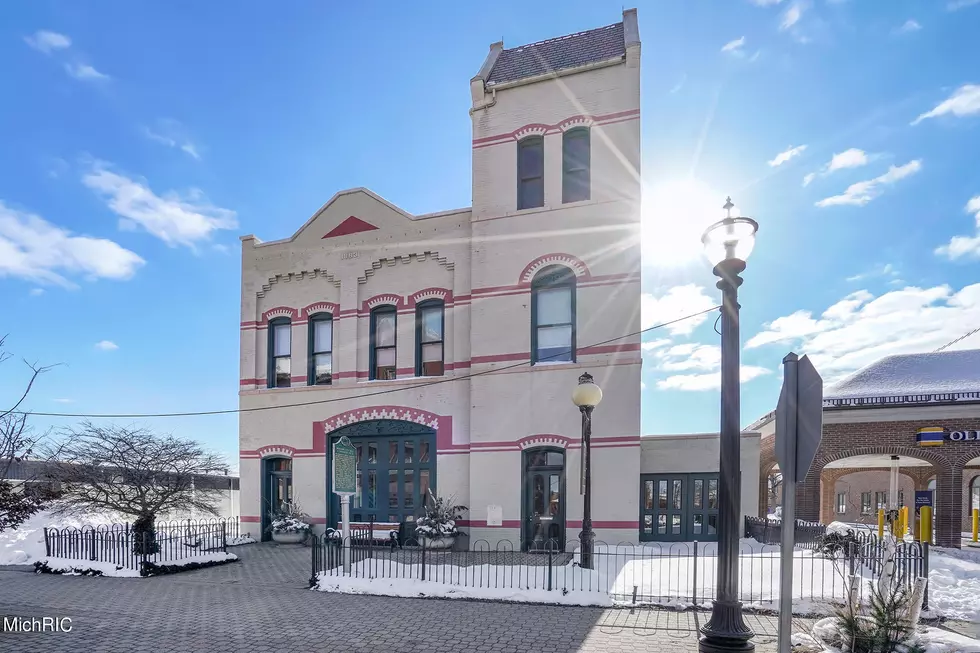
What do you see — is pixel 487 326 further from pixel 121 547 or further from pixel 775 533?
pixel 121 547

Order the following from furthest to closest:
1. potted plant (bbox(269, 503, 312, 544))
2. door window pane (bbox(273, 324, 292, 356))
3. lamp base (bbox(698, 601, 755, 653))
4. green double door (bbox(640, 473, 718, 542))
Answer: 1. door window pane (bbox(273, 324, 292, 356))
2. potted plant (bbox(269, 503, 312, 544))
3. green double door (bbox(640, 473, 718, 542))
4. lamp base (bbox(698, 601, 755, 653))

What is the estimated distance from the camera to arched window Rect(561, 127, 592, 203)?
1633 cm

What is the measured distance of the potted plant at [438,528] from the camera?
600 inches

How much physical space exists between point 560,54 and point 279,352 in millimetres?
13029

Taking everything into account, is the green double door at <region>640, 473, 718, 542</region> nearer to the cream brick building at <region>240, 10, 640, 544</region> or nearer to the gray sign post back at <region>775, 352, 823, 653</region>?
the cream brick building at <region>240, 10, 640, 544</region>

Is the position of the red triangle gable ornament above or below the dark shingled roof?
below

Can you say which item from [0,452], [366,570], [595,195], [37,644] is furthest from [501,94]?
[37,644]

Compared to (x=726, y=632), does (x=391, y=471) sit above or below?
below

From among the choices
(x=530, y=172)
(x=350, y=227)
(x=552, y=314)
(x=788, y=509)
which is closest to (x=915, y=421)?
(x=552, y=314)

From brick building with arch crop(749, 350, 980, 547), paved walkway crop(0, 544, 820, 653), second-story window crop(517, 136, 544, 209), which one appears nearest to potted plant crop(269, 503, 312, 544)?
paved walkway crop(0, 544, 820, 653)

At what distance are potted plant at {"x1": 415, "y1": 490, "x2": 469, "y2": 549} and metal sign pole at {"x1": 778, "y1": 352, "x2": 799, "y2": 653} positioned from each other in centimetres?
1148

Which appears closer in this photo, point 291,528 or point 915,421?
point 291,528

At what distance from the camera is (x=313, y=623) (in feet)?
27.9

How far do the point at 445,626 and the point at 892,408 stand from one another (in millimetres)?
16628
